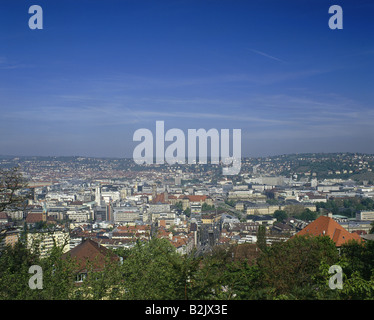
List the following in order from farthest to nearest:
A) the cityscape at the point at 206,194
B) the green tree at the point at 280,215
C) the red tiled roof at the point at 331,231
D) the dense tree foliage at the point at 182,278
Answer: the green tree at the point at 280,215 < the cityscape at the point at 206,194 < the red tiled roof at the point at 331,231 < the dense tree foliage at the point at 182,278

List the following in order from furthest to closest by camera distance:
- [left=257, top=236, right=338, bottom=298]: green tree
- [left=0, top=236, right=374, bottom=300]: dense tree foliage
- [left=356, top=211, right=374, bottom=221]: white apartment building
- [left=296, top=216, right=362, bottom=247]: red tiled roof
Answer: [left=356, top=211, right=374, bottom=221]: white apartment building
[left=296, top=216, right=362, bottom=247]: red tiled roof
[left=257, top=236, right=338, bottom=298]: green tree
[left=0, top=236, right=374, bottom=300]: dense tree foliage

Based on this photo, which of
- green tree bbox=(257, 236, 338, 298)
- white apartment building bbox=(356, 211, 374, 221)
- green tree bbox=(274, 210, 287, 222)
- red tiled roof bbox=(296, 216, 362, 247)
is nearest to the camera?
green tree bbox=(257, 236, 338, 298)

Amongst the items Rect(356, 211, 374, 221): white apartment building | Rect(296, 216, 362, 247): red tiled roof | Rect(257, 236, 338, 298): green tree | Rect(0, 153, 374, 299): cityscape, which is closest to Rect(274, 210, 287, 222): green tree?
Rect(0, 153, 374, 299): cityscape

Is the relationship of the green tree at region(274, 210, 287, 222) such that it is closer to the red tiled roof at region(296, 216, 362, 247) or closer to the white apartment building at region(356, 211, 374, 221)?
the white apartment building at region(356, 211, 374, 221)

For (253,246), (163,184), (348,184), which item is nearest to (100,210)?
(163,184)

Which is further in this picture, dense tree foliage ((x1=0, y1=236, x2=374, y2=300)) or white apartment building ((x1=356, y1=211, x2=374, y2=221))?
white apartment building ((x1=356, y1=211, x2=374, y2=221))

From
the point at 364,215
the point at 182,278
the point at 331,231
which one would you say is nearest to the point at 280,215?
the point at 364,215

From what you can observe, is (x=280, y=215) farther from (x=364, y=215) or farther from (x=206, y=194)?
(x=206, y=194)

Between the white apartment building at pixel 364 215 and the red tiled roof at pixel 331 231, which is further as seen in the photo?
the white apartment building at pixel 364 215

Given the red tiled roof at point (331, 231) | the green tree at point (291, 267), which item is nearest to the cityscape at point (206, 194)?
the red tiled roof at point (331, 231)

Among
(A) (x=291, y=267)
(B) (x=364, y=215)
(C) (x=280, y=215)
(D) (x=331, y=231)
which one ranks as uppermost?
(A) (x=291, y=267)

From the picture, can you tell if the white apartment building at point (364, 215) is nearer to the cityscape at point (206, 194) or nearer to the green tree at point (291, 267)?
the cityscape at point (206, 194)
